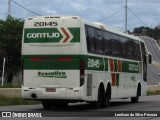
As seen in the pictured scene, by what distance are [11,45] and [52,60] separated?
44.7m

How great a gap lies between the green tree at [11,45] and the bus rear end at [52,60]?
4228cm

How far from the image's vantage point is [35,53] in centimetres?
1998

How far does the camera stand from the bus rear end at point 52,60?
64.1 ft

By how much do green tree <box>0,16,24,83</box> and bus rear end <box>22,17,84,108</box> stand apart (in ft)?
139

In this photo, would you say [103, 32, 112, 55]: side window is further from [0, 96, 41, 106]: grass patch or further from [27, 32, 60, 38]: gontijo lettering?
[0, 96, 41, 106]: grass patch

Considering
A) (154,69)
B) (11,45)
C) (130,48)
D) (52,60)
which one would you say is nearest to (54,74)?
(52,60)

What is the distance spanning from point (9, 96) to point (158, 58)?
309 ft

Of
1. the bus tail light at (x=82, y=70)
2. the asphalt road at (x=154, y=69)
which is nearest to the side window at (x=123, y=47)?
the bus tail light at (x=82, y=70)

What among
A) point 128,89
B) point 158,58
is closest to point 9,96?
point 128,89

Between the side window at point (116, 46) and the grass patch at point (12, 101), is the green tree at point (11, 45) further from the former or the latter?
the side window at point (116, 46)

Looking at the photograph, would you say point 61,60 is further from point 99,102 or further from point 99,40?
point 99,102

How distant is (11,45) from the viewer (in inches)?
2512

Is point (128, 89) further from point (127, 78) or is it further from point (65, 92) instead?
point (65, 92)

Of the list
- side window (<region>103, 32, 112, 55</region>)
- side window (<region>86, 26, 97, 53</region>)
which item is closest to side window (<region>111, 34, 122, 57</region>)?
side window (<region>103, 32, 112, 55</region>)
